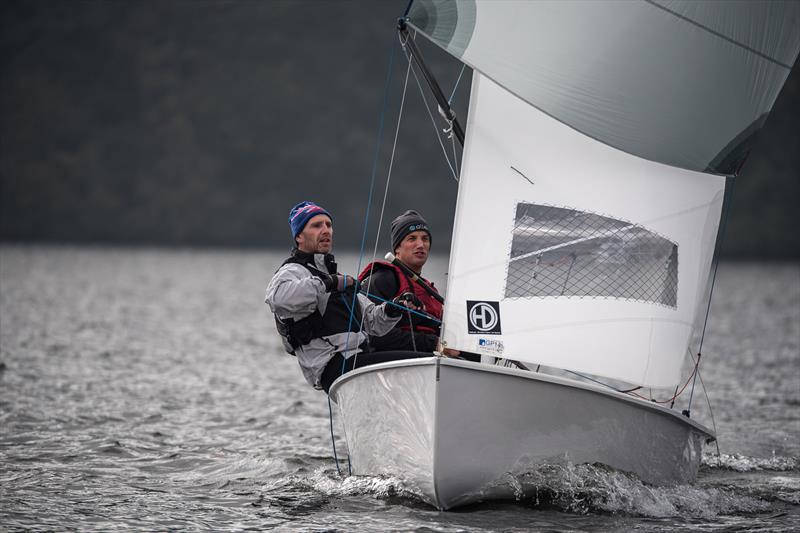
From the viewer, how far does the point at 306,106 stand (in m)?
125

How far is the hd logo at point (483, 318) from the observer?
6.03 meters

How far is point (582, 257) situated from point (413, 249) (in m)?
1.25

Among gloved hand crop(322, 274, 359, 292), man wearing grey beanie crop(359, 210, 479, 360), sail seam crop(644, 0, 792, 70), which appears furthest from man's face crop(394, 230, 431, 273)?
sail seam crop(644, 0, 792, 70)

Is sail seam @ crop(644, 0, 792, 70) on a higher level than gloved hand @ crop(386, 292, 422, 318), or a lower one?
higher

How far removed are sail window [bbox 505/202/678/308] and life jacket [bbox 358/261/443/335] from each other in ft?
3.36

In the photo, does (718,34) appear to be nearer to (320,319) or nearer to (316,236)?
(316,236)

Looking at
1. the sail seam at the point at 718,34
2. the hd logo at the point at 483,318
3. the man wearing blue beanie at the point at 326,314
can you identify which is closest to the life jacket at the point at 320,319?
the man wearing blue beanie at the point at 326,314

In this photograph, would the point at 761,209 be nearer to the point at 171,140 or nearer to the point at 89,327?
the point at 171,140

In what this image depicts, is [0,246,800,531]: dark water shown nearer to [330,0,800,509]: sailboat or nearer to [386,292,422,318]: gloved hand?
[330,0,800,509]: sailboat

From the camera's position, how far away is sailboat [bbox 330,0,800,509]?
5.94 meters

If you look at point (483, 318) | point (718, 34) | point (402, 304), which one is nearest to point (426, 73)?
point (402, 304)

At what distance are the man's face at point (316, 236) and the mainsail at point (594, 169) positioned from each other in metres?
1.03

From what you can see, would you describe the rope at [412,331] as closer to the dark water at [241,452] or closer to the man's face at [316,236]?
the man's face at [316,236]

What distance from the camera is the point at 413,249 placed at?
7016mm
